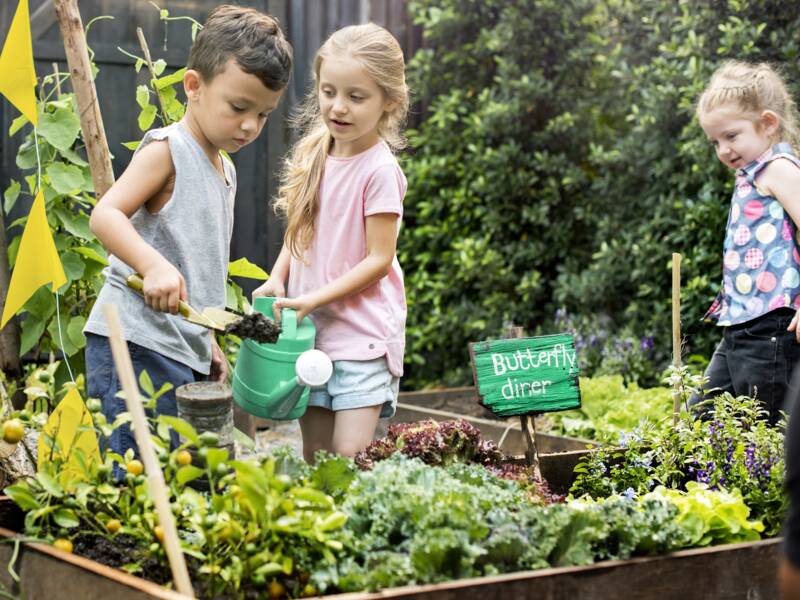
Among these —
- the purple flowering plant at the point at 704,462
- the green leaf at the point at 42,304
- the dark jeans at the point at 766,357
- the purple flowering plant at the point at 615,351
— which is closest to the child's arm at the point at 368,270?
the purple flowering plant at the point at 704,462

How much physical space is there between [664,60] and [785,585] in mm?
4513

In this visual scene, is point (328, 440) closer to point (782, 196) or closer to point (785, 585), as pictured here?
point (782, 196)

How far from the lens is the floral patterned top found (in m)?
3.44

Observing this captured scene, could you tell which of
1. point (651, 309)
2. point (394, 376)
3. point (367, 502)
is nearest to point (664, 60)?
point (651, 309)

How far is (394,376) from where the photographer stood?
2.98 meters

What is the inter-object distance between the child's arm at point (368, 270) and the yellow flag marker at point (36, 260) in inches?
23.0

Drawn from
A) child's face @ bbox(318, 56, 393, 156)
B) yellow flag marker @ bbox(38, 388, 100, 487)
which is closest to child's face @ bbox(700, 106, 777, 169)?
child's face @ bbox(318, 56, 393, 156)

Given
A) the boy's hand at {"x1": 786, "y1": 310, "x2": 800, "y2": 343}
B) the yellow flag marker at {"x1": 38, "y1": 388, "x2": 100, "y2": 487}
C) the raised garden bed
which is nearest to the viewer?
the raised garden bed

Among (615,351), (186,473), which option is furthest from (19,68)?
(615,351)

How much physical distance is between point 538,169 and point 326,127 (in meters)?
3.08

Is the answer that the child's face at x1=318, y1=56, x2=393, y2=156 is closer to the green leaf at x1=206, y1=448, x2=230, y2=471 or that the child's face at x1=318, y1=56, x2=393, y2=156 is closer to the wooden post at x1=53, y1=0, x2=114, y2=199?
the wooden post at x1=53, y1=0, x2=114, y2=199

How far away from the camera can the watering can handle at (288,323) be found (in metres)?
2.69

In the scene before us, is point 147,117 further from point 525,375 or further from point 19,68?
point 525,375

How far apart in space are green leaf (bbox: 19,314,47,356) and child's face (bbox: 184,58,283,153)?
1.00 metres
